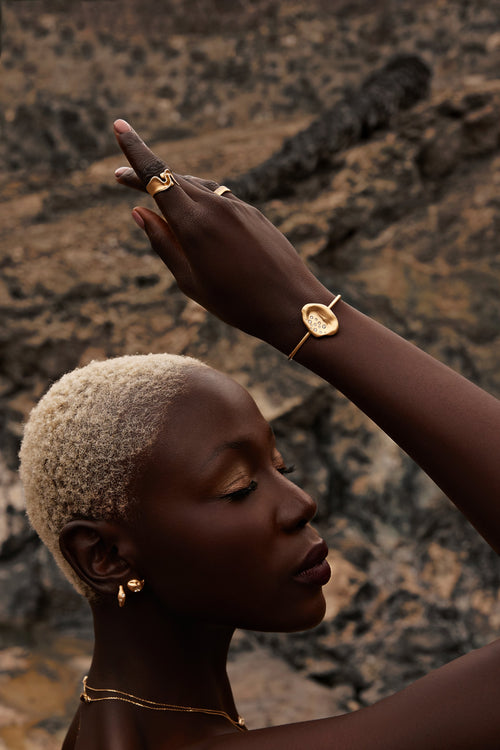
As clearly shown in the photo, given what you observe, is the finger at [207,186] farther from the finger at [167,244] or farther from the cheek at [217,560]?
the cheek at [217,560]

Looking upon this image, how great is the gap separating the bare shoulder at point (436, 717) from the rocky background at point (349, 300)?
6.09 feet

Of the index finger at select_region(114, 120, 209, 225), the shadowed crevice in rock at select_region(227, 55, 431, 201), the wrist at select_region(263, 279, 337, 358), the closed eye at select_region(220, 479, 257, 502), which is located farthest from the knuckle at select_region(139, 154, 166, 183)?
the shadowed crevice in rock at select_region(227, 55, 431, 201)

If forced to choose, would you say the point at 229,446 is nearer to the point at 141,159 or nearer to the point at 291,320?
the point at 291,320

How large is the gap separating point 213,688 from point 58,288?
2.96 m

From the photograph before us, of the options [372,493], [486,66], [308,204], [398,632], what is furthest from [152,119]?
[398,632]

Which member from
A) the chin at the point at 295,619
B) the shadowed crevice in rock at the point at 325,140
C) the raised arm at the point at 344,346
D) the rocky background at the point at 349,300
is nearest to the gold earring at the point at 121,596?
the chin at the point at 295,619

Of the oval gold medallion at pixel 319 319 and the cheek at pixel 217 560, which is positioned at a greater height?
the oval gold medallion at pixel 319 319

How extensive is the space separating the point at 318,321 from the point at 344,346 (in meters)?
0.06

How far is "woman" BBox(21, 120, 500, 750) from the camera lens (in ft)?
3.89

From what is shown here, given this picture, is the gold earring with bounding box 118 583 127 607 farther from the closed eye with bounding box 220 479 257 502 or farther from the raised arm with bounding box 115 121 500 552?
the raised arm with bounding box 115 121 500 552

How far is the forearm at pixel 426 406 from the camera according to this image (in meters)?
1.16

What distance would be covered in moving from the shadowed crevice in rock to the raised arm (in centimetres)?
329

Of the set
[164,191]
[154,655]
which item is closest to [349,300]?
[154,655]

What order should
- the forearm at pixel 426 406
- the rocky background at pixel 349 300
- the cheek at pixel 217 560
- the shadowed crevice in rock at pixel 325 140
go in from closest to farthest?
the forearm at pixel 426 406
the cheek at pixel 217 560
the rocky background at pixel 349 300
the shadowed crevice in rock at pixel 325 140
